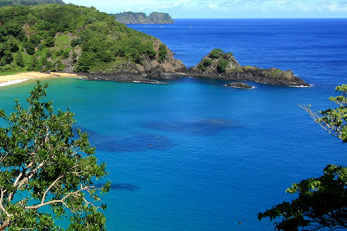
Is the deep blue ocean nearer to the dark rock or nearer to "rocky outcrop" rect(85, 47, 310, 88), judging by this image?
the dark rock

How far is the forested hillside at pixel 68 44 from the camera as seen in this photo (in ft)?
317

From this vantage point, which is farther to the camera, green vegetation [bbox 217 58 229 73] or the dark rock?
green vegetation [bbox 217 58 229 73]

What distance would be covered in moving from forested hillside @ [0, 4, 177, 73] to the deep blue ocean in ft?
36.2

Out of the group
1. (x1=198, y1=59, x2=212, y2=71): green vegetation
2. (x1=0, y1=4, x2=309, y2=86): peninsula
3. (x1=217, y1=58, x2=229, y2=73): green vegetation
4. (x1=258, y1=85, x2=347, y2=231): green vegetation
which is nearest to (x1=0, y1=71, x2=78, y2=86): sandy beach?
(x1=0, y1=4, x2=309, y2=86): peninsula

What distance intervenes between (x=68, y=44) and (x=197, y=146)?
6808 cm

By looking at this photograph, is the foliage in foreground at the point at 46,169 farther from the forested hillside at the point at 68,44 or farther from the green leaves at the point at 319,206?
the forested hillside at the point at 68,44

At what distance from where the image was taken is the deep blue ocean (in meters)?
32.5

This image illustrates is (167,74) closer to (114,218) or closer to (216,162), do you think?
(216,162)

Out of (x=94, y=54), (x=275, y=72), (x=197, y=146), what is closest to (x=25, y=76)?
(x=94, y=54)

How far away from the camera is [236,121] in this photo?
190ft

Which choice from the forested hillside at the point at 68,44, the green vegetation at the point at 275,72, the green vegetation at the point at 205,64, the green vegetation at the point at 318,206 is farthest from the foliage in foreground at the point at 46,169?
the green vegetation at the point at 205,64

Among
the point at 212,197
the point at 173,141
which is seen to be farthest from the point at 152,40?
the point at 212,197

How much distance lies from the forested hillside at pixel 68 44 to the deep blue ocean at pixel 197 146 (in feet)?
36.2

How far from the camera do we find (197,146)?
46.5m
